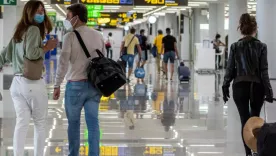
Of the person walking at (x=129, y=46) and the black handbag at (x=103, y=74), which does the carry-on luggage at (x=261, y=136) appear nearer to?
the black handbag at (x=103, y=74)

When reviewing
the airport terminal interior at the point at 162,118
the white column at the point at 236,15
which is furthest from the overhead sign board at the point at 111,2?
the white column at the point at 236,15

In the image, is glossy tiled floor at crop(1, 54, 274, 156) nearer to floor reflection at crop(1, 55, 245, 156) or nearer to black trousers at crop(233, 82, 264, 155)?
floor reflection at crop(1, 55, 245, 156)

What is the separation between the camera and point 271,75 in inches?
648

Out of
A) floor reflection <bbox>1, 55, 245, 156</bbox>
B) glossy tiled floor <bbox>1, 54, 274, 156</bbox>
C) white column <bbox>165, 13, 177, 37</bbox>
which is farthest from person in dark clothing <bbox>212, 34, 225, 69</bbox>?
white column <bbox>165, 13, 177, 37</bbox>

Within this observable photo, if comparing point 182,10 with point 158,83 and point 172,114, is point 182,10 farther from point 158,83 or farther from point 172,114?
point 172,114

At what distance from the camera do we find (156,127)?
959 cm

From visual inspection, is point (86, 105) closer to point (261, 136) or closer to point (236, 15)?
point (261, 136)

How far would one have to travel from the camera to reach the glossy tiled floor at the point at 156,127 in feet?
24.9

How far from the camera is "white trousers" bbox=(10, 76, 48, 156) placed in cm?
600

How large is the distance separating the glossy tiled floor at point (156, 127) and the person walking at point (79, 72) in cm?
114

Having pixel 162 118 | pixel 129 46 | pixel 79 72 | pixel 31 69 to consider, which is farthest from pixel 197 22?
pixel 31 69

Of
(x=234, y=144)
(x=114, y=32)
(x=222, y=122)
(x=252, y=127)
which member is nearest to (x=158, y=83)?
(x=222, y=122)

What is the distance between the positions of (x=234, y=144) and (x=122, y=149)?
5.07 feet

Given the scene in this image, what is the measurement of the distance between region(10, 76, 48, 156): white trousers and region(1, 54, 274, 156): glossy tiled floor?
1043 millimetres
